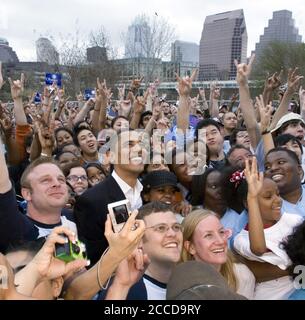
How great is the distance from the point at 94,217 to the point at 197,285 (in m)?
1.52

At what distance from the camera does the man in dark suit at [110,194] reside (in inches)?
108

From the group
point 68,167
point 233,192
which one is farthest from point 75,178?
point 233,192

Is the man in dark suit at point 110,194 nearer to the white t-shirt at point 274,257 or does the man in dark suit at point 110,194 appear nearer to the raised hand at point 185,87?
the white t-shirt at point 274,257

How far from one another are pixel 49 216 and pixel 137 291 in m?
1.02

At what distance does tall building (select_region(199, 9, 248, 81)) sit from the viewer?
19156 millimetres

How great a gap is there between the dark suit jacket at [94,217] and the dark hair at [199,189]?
2.47 feet

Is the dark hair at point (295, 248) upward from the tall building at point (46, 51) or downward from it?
downward

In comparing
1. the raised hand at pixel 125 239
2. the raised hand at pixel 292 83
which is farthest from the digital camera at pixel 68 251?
the raised hand at pixel 292 83

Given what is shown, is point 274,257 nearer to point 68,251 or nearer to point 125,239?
point 125,239

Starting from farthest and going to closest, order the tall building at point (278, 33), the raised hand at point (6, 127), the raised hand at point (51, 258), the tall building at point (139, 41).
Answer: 1. the tall building at point (278, 33)
2. the tall building at point (139, 41)
3. the raised hand at point (6, 127)
4. the raised hand at point (51, 258)

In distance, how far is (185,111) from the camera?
496cm
